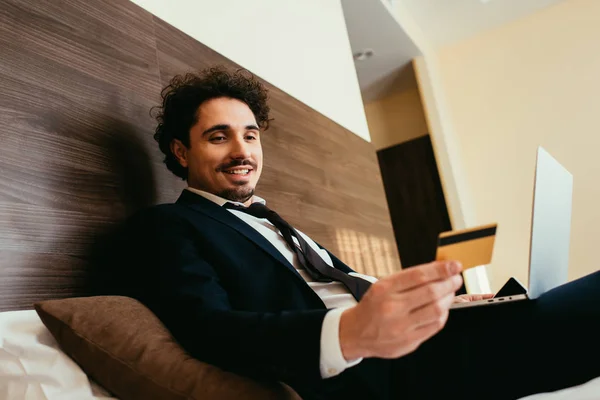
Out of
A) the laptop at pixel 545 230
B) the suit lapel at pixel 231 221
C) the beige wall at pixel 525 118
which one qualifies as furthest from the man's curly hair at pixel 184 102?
the beige wall at pixel 525 118

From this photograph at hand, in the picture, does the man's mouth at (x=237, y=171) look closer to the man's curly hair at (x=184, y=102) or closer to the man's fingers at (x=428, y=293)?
the man's curly hair at (x=184, y=102)

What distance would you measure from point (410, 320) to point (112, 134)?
40.4 inches

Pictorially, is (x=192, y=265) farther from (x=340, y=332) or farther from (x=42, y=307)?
(x=340, y=332)

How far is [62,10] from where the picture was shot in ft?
4.58

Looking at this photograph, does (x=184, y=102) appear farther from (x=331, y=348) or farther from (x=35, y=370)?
(x=331, y=348)

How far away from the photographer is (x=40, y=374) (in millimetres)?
877

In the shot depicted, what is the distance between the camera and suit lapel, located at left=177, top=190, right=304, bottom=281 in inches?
46.9

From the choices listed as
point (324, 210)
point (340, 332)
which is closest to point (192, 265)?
point (340, 332)

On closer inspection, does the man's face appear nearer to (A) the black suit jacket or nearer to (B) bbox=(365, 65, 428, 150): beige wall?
(A) the black suit jacket

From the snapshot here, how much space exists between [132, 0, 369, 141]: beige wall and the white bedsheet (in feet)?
3.82

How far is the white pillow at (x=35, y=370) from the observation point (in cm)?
86

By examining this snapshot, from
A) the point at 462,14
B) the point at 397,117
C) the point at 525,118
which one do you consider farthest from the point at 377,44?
the point at 525,118

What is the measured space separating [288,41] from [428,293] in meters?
2.13

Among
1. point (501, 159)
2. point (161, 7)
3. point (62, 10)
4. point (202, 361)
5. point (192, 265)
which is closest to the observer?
point (202, 361)
